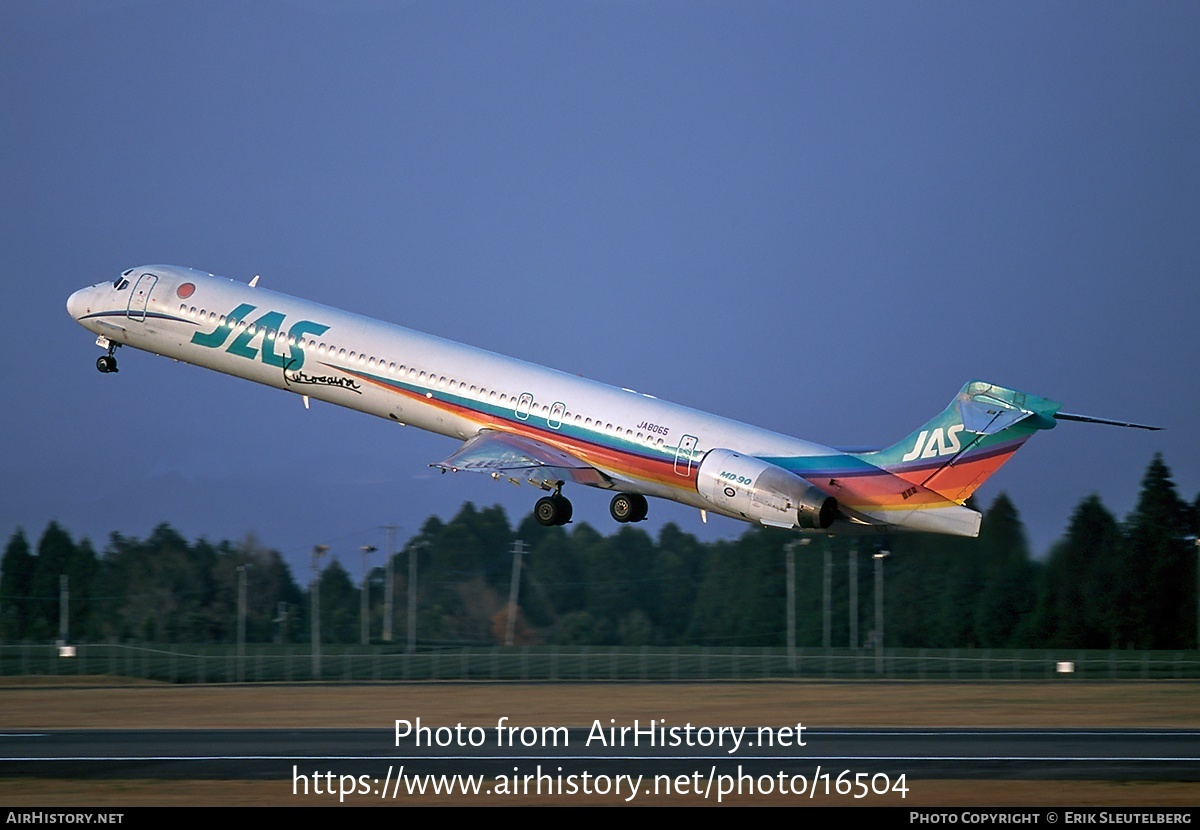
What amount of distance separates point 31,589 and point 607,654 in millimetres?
84264

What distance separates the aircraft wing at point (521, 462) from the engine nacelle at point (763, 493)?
417cm

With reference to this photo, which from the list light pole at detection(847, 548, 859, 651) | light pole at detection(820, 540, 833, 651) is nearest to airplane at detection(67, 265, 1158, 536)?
light pole at detection(847, 548, 859, 651)

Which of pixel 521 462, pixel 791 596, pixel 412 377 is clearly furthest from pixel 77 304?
pixel 791 596

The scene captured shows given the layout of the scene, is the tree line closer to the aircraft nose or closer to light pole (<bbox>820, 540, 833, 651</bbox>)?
light pole (<bbox>820, 540, 833, 651</bbox>)

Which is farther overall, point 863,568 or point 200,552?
point 200,552

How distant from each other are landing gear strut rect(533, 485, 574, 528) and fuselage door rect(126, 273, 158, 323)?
50.4 ft

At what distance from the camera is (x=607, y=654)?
63.1 m

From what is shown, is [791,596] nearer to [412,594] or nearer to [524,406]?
[412,594]

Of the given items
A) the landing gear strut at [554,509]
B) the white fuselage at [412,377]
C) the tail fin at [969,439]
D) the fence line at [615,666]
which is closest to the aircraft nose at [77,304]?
the white fuselage at [412,377]

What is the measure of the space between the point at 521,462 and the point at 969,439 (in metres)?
12.1
